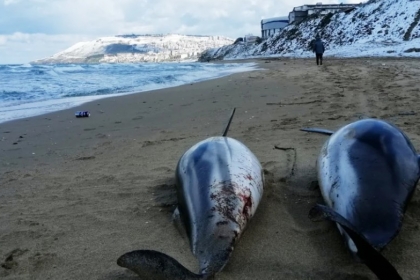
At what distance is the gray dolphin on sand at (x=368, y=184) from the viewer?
75.3 inches

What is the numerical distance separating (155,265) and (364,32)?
121ft

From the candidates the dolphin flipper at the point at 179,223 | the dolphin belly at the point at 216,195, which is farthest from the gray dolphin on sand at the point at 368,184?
the dolphin flipper at the point at 179,223

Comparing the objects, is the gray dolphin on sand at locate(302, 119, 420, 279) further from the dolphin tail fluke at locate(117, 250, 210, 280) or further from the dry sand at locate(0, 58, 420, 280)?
the dolphin tail fluke at locate(117, 250, 210, 280)

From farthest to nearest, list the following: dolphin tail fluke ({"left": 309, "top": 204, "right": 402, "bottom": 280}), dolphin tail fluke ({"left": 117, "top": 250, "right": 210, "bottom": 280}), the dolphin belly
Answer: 1. the dolphin belly
2. dolphin tail fluke ({"left": 117, "top": 250, "right": 210, "bottom": 280})
3. dolphin tail fluke ({"left": 309, "top": 204, "right": 402, "bottom": 280})

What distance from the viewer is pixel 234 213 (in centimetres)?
254

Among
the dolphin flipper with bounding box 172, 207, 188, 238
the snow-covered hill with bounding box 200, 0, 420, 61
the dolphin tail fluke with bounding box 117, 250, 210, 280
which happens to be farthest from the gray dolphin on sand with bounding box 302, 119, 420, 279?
the snow-covered hill with bounding box 200, 0, 420, 61

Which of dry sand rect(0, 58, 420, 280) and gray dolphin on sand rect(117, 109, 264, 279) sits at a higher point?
gray dolphin on sand rect(117, 109, 264, 279)

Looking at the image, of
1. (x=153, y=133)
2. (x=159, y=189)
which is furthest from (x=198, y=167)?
(x=153, y=133)

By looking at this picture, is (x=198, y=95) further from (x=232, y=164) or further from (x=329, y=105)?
(x=232, y=164)

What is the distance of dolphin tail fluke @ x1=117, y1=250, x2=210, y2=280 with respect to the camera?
188 centimetres

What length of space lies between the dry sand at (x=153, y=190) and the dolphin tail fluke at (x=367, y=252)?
234 mm

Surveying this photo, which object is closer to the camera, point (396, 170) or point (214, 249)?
point (214, 249)

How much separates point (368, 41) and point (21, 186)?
3166 cm

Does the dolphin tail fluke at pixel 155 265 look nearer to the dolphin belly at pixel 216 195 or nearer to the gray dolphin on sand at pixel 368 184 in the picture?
the dolphin belly at pixel 216 195
